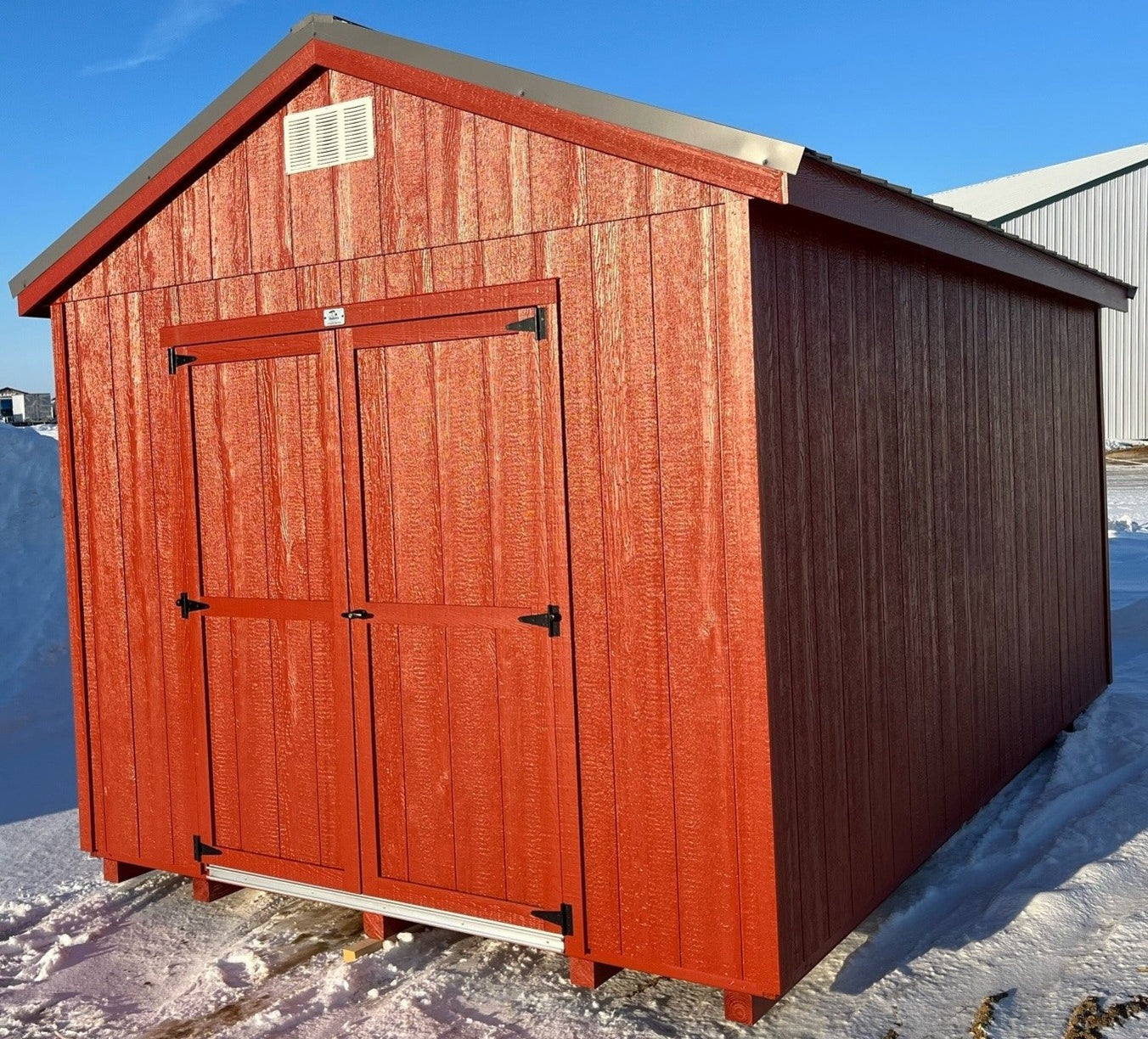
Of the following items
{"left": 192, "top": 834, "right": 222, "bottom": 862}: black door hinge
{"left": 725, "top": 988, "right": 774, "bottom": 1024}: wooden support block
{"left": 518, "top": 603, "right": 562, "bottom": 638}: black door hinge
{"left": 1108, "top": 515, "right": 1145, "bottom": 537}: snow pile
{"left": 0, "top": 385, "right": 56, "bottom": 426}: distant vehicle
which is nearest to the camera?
{"left": 725, "top": 988, "right": 774, "bottom": 1024}: wooden support block

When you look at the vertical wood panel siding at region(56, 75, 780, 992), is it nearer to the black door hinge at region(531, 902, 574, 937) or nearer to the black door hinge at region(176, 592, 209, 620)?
the black door hinge at region(531, 902, 574, 937)

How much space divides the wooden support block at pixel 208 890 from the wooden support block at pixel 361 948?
0.80 m

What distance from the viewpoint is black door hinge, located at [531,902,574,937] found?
13.8 feet

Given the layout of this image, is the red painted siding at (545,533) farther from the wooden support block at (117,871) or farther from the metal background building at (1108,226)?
the metal background building at (1108,226)

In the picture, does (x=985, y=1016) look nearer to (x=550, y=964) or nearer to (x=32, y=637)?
(x=550, y=964)

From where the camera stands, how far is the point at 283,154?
15.5 ft

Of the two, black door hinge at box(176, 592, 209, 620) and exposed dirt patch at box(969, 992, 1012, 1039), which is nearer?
exposed dirt patch at box(969, 992, 1012, 1039)

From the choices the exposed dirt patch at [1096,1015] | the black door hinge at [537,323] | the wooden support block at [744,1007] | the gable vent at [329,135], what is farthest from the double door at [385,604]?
the exposed dirt patch at [1096,1015]

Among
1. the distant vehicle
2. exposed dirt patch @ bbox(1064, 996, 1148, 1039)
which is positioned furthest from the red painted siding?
the distant vehicle

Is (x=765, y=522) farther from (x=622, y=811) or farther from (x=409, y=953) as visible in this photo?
(x=409, y=953)

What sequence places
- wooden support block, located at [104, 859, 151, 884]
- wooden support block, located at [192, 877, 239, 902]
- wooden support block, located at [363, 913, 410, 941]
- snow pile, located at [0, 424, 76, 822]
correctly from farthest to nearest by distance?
snow pile, located at [0, 424, 76, 822], wooden support block, located at [104, 859, 151, 884], wooden support block, located at [192, 877, 239, 902], wooden support block, located at [363, 913, 410, 941]

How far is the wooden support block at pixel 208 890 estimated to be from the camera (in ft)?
16.9

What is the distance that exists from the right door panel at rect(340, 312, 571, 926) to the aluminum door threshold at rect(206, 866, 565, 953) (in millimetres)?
43

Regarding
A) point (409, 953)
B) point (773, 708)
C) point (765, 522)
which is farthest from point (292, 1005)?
point (765, 522)
